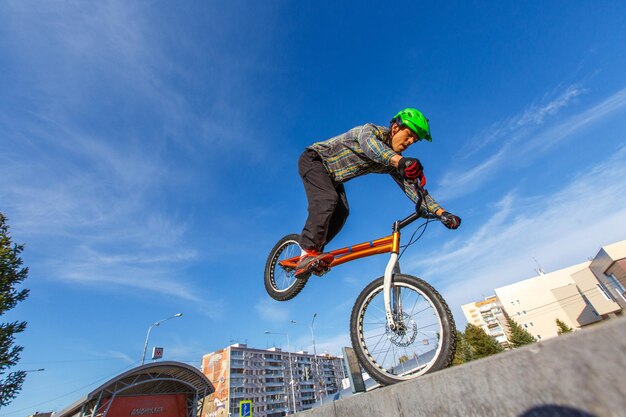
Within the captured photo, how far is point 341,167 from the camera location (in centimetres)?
387

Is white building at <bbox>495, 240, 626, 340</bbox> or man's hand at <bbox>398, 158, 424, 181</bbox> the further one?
white building at <bbox>495, 240, 626, 340</bbox>

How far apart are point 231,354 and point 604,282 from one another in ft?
250

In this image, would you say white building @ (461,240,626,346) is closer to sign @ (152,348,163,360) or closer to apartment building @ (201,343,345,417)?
apartment building @ (201,343,345,417)

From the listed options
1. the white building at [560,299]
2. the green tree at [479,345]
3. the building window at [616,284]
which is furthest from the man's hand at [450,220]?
the white building at [560,299]

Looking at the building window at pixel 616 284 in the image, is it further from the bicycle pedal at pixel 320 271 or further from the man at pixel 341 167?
the bicycle pedal at pixel 320 271

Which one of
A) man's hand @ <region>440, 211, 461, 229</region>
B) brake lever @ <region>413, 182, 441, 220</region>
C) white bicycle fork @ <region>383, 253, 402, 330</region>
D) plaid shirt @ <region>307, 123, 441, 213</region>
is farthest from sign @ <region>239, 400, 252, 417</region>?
man's hand @ <region>440, 211, 461, 229</region>

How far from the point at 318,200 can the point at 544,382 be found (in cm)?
282

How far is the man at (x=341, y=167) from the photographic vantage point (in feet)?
11.0

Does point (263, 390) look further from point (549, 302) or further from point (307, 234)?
point (307, 234)

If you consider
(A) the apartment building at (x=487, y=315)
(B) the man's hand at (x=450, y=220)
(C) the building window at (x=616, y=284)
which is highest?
(A) the apartment building at (x=487, y=315)

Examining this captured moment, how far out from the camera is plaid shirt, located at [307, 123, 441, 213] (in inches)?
132

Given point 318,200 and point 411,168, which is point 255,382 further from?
point 411,168

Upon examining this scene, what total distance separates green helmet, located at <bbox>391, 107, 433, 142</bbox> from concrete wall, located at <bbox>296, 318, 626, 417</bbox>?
2.75 m

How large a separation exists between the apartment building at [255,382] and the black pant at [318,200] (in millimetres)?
68090
